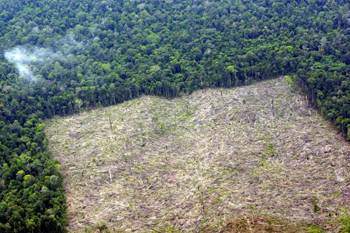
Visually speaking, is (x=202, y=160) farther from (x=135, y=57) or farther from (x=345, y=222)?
(x=135, y=57)

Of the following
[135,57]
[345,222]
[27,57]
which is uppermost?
[27,57]

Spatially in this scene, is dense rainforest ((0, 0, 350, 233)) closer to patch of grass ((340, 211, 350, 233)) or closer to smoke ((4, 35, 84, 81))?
smoke ((4, 35, 84, 81))

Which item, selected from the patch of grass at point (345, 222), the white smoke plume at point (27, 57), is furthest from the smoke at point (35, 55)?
the patch of grass at point (345, 222)

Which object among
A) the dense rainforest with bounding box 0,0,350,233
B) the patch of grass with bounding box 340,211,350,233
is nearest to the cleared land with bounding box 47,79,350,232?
the patch of grass with bounding box 340,211,350,233

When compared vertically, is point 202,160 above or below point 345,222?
below

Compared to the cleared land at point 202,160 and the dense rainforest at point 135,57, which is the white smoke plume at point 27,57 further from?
the cleared land at point 202,160

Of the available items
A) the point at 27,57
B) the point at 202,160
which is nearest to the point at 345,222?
the point at 202,160
